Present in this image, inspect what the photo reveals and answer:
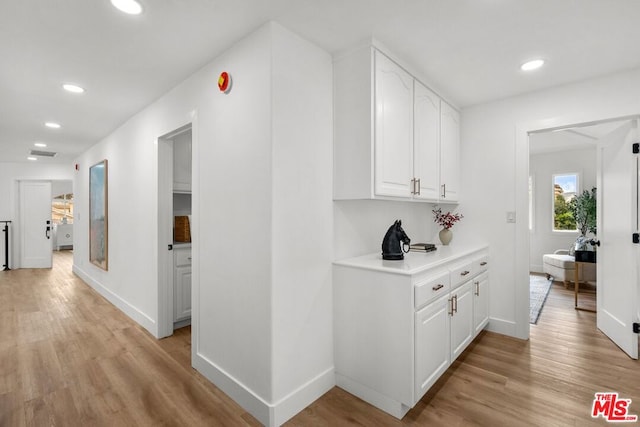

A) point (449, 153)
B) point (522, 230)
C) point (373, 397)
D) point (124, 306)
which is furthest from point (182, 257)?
point (522, 230)

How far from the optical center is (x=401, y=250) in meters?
2.38

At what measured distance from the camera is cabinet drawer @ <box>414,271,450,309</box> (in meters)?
1.93

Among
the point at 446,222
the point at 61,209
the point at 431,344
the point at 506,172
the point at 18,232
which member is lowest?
the point at 431,344

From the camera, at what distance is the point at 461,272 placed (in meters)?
2.55

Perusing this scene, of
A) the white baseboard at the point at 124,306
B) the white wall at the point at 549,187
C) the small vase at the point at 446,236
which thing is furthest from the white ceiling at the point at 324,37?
the white wall at the point at 549,187

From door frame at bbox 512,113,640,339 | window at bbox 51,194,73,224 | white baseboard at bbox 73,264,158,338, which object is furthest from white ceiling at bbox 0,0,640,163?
window at bbox 51,194,73,224

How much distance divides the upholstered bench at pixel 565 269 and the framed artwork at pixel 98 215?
22.0 ft

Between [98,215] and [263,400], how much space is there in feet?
13.6

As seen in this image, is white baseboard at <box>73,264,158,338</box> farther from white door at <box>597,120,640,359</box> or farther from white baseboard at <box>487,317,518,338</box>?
white door at <box>597,120,640,359</box>

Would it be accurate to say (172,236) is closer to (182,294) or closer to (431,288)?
(182,294)

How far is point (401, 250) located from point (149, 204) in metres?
2.49

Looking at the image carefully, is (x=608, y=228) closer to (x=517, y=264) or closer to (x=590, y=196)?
(x=517, y=264)

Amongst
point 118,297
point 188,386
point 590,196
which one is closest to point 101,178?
point 118,297

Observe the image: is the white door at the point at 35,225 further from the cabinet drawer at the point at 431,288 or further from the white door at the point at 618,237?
the white door at the point at 618,237
